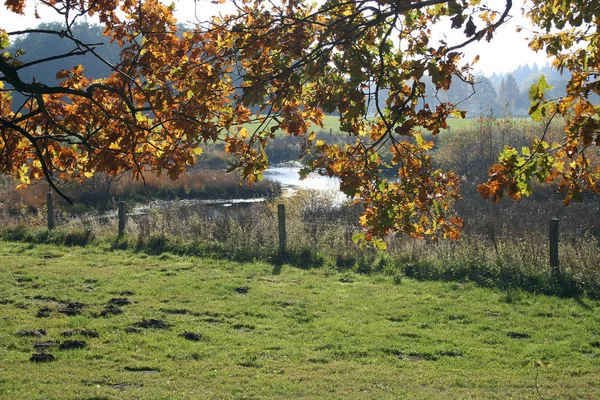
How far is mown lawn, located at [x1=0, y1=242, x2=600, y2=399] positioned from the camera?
7.30 metres

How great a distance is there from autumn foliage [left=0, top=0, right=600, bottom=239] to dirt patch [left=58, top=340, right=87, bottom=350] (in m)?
2.20

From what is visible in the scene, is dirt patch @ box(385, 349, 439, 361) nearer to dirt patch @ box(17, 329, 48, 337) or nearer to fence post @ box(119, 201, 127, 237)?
dirt patch @ box(17, 329, 48, 337)

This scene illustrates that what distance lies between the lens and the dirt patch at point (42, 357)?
7855 mm

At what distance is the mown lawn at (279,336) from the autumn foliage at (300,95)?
79.0 inches

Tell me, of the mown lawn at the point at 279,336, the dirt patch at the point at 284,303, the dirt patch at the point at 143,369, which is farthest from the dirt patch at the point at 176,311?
the dirt patch at the point at 143,369

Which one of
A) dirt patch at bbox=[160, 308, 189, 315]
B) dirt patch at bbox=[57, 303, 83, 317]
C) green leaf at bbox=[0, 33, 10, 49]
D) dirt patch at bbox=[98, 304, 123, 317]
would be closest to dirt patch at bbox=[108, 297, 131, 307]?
dirt patch at bbox=[98, 304, 123, 317]

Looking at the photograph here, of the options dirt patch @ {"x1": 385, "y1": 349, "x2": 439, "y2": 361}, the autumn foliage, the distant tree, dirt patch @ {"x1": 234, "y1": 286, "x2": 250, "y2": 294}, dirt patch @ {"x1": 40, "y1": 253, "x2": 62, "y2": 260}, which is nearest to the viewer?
the autumn foliage

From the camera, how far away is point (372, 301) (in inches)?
457

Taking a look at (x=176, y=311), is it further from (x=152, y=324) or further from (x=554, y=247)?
(x=554, y=247)

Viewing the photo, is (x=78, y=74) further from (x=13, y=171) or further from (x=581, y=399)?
(x=581, y=399)

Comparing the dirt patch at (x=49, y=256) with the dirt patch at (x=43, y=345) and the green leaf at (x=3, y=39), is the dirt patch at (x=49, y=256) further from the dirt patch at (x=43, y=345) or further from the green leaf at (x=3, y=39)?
the green leaf at (x=3, y=39)

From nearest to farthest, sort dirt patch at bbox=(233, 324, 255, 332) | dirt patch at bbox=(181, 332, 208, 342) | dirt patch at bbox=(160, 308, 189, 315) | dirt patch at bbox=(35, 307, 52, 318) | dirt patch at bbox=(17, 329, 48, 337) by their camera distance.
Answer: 1. dirt patch at bbox=(17, 329, 48, 337)
2. dirt patch at bbox=(181, 332, 208, 342)
3. dirt patch at bbox=(233, 324, 255, 332)
4. dirt patch at bbox=(35, 307, 52, 318)
5. dirt patch at bbox=(160, 308, 189, 315)

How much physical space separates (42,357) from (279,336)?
317 centimetres

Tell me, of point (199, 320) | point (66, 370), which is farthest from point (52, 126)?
point (199, 320)
